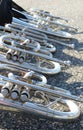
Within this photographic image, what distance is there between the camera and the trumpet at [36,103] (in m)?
3.43

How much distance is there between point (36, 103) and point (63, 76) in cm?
96

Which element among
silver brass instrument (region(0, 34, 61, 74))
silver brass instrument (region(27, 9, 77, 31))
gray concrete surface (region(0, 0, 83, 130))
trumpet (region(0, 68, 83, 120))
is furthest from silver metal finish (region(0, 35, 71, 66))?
silver brass instrument (region(27, 9, 77, 31))

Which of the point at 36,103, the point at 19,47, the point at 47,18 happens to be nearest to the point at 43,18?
the point at 47,18

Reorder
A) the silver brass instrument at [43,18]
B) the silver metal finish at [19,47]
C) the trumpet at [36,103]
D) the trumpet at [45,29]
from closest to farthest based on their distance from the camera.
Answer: the trumpet at [36,103], the silver metal finish at [19,47], the trumpet at [45,29], the silver brass instrument at [43,18]

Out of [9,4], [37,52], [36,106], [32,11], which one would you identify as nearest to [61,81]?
[37,52]

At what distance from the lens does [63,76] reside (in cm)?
455

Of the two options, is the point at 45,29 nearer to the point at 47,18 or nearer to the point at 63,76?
the point at 47,18

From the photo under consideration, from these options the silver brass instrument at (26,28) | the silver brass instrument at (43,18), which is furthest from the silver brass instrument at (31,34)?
the silver brass instrument at (43,18)

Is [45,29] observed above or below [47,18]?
below

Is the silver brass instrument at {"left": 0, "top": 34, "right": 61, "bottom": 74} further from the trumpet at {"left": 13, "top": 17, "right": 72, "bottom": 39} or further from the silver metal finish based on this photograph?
the trumpet at {"left": 13, "top": 17, "right": 72, "bottom": 39}

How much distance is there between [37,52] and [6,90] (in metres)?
1.56

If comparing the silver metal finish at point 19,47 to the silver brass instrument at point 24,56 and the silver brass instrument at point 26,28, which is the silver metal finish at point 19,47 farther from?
the silver brass instrument at point 26,28

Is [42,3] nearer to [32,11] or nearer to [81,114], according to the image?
[32,11]

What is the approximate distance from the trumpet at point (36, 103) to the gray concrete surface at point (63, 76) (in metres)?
0.09
